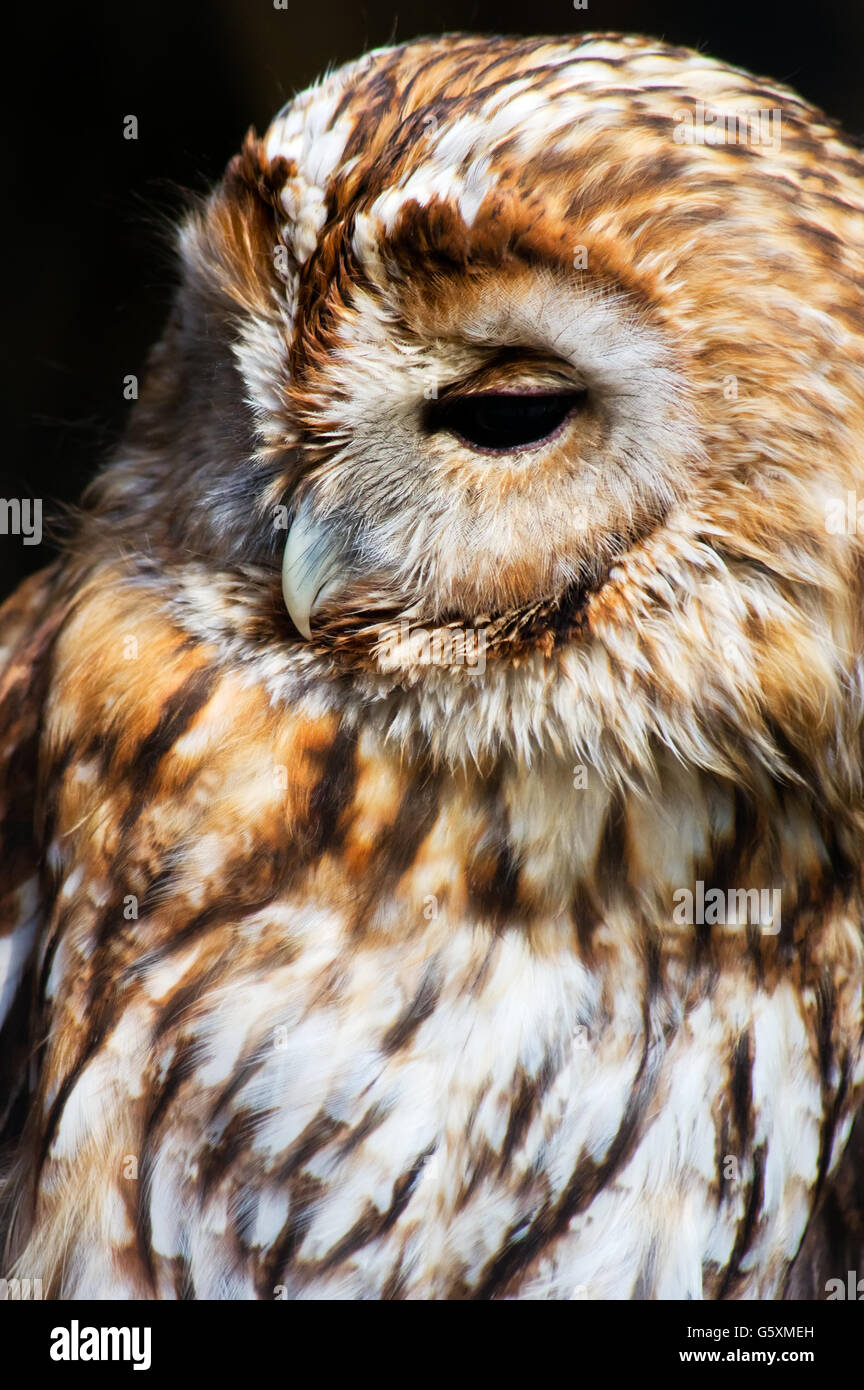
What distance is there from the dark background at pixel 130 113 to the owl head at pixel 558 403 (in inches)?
16.0

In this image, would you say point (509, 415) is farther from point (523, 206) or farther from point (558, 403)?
point (523, 206)

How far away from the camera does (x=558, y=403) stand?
880 millimetres

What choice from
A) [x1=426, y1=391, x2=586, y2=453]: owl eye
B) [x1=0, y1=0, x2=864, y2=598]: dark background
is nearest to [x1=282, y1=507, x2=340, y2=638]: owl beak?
[x1=426, y1=391, x2=586, y2=453]: owl eye

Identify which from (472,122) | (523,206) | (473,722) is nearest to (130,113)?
(472,122)

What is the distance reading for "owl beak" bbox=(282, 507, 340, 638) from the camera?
966 mm

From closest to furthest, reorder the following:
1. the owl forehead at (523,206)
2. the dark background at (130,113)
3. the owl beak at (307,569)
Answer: the owl forehead at (523,206), the owl beak at (307,569), the dark background at (130,113)

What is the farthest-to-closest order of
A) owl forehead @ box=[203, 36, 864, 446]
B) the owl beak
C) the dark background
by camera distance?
the dark background < the owl beak < owl forehead @ box=[203, 36, 864, 446]

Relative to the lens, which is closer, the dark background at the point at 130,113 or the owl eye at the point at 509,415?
the owl eye at the point at 509,415

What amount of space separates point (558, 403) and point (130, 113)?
1.16 metres

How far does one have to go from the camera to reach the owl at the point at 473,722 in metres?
0.85

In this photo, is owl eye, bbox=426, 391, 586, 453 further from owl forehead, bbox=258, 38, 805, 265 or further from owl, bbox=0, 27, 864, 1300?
owl forehead, bbox=258, 38, 805, 265

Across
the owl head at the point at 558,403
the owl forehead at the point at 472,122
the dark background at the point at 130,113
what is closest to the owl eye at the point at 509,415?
the owl head at the point at 558,403

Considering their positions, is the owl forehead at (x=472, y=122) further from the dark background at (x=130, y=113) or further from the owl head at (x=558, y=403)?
the dark background at (x=130, y=113)
